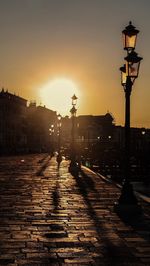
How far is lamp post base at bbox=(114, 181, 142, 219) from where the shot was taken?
39.4ft

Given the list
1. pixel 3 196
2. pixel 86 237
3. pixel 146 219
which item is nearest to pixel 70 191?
pixel 3 196

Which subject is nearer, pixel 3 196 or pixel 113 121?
pixel 3 196

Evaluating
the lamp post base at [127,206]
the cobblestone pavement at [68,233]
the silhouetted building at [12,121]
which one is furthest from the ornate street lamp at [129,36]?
the silhouetted building at [12,121]

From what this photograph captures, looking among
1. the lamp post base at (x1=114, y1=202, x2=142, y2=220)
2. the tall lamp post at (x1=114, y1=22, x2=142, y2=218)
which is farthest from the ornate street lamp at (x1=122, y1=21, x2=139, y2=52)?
the lamp post base at (x1=114, y1=202, x2=142, y2=220)

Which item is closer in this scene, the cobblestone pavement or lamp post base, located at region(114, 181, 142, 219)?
the cobblestone pavement

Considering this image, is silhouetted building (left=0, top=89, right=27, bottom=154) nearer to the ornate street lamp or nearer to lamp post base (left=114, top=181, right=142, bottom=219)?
lamp post base (left=114, top=181, right=142, bottom=219)

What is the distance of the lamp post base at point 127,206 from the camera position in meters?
12.0

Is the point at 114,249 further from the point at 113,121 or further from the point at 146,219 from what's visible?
the point at 113,121

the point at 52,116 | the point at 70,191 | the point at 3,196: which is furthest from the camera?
the point at 52,116

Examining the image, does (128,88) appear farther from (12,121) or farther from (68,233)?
(12,121)

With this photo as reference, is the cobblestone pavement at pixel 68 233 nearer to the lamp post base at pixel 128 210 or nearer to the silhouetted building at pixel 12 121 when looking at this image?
the lamp post base at pixel 128 210

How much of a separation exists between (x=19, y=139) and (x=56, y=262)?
119 metres

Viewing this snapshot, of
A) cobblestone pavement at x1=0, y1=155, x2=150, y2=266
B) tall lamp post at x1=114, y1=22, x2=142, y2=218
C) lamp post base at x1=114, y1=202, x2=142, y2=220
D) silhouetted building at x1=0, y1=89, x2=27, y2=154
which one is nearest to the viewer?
cobblestone pavement at x1=0, y1=155, x2=150, y2=266

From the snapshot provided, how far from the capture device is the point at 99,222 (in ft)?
35.0
